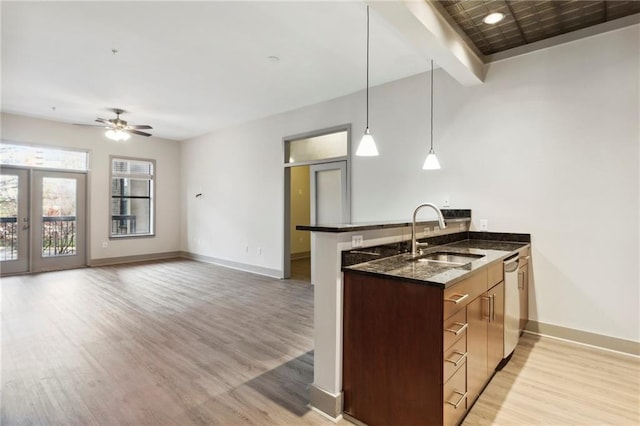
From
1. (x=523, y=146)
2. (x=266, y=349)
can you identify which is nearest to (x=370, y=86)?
(x=523, y=146)

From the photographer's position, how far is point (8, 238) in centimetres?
614

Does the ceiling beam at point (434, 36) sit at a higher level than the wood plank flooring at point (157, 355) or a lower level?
higher

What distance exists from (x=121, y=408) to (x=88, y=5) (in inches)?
128

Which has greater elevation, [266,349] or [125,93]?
[125,93]

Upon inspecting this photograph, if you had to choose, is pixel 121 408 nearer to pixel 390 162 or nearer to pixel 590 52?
pixel 390 162

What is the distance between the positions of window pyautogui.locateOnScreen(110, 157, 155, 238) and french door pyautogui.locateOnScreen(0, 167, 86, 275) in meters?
0.62

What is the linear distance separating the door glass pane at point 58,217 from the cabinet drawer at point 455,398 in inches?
313

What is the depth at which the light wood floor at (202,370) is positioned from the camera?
2037 mm

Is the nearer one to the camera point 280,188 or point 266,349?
point 266,349

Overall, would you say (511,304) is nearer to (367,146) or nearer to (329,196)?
(367,146)

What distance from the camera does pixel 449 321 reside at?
1681mm

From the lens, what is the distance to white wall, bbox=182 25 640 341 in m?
2.91

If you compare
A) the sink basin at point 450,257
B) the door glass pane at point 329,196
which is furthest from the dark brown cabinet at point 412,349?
the door glass pane at point 329,196

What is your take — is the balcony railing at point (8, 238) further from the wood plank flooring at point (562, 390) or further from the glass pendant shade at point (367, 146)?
the wood plank flooring at point (562, 390)
